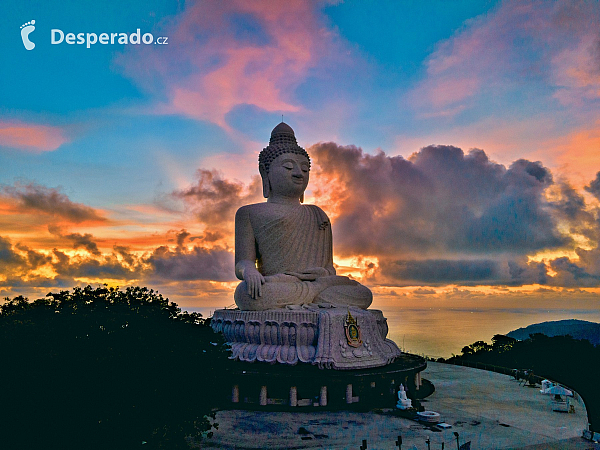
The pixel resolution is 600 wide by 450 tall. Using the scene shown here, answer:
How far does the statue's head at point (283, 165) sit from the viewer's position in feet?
54.1

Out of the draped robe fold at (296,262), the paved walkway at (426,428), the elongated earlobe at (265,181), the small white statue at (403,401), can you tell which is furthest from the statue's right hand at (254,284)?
the small white statue at (403,401)

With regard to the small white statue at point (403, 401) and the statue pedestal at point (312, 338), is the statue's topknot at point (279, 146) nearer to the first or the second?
the statue pedestal at point (312, 338)

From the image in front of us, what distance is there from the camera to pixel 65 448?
683 centimetres

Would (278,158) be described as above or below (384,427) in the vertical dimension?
above

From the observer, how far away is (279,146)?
16.8 meters

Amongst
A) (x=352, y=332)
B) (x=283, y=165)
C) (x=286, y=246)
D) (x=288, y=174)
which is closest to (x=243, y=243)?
(x=286, y=246)

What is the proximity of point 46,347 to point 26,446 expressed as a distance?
1.40m

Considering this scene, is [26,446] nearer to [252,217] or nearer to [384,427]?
[384,427]

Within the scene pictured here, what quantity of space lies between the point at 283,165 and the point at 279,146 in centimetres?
77

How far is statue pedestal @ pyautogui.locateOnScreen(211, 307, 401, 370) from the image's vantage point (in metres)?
12.7

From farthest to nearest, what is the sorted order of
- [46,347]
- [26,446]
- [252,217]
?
[252,217]
[46,347]
[26,446]

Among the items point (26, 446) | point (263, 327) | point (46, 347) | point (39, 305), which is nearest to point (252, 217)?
point (263, 327)

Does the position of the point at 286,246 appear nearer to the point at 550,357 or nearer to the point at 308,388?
the point at 308,388

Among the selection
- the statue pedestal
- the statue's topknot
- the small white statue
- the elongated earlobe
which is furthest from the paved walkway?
the statue's topknot
